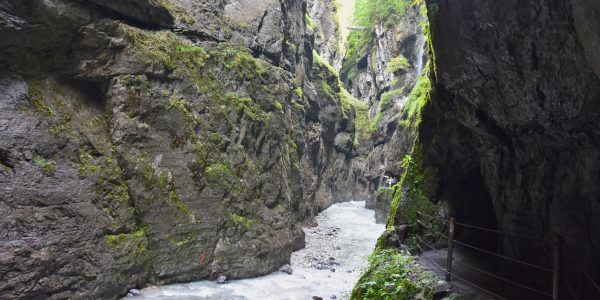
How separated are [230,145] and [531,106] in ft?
34.9

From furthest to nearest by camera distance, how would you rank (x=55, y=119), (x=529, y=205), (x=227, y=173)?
1. (x=227, y=173)
2. (x=55, y=119)
3. (x=529, y=205)

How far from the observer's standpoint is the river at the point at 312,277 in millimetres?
11734

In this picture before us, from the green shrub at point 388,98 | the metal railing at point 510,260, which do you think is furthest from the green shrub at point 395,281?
the green shrub at point 388,98

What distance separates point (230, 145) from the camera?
14547 millimetres

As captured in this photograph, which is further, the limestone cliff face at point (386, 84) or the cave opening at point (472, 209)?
the limestone cliff face at point (386, 84)

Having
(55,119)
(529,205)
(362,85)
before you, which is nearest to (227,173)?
(55,119)

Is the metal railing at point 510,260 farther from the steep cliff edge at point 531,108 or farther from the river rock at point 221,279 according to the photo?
the river rock at point 221,279

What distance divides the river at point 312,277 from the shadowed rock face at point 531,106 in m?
6.33

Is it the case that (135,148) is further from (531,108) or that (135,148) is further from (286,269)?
(531,108)

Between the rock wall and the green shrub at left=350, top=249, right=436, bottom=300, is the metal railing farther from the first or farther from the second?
the rock wall

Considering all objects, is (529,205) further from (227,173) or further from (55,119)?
(55,119)

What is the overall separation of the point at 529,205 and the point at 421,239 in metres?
3.22

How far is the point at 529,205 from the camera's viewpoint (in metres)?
7.45

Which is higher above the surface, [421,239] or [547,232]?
[547,232]
